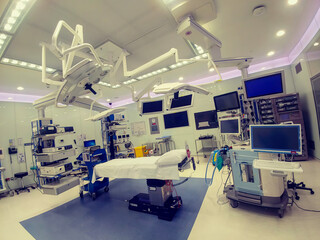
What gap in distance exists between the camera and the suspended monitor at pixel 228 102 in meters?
3.05

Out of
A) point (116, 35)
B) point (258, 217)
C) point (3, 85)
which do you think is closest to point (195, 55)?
point (116, 35)

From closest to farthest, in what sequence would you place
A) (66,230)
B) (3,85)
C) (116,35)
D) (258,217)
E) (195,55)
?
(258,217) → (66,230) → (116,35) → (195,55) → (3,85)

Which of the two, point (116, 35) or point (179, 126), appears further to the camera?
point (179, 126)

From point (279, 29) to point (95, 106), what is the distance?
4149mm

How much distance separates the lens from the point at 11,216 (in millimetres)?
3285

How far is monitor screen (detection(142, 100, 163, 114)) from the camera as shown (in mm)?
2945

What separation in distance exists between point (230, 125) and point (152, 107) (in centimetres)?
155

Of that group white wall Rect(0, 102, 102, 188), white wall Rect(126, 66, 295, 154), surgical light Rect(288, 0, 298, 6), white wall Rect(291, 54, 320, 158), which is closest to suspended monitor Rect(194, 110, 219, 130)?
white wall Rect(126, 66, 295, 154)

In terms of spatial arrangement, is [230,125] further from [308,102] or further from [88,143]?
[88,143]

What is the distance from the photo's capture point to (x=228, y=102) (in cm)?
315

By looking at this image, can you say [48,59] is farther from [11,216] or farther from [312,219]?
[312,219]

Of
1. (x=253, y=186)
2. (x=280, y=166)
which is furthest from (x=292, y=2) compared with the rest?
(x=253, y=186)

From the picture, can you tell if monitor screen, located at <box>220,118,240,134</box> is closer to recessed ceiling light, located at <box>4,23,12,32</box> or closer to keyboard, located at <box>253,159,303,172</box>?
keyboard, located at <box>253,159,303,172</box>

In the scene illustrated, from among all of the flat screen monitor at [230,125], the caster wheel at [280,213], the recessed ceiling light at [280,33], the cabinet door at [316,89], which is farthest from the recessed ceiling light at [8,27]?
the cabinet door at [316,89]
